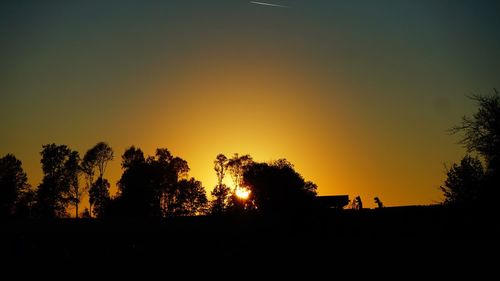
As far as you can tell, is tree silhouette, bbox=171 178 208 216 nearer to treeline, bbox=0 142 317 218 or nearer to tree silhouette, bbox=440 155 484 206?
treeline, bbox=0 142 317 218

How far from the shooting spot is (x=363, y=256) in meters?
15.8

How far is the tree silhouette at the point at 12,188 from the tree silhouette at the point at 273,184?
36128 mm

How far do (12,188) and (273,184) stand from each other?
42.0 metres

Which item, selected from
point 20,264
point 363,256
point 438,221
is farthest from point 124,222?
point 438,221

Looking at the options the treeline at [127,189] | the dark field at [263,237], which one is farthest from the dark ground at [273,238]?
the treeline at [127,189]

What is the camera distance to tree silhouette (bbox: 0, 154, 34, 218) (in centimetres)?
5281

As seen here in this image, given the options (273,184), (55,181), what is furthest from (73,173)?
(273,184)

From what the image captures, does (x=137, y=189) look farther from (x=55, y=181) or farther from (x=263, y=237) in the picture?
(x=263, y=237)

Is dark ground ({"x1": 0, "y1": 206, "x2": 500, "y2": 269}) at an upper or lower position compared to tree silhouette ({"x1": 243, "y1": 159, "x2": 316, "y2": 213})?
lower

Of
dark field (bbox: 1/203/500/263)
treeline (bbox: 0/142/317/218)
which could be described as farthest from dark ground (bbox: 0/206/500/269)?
treeline (bbox: 0/142/317/218)

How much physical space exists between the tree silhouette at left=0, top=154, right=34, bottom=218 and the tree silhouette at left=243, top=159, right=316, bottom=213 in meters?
36.1

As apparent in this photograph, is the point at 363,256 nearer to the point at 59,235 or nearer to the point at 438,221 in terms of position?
the point at 438,221

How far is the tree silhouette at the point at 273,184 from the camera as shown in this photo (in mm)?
58138

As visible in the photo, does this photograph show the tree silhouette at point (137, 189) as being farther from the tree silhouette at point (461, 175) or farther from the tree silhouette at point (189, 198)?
the tree silhouette at point (461, 175)
